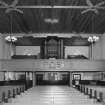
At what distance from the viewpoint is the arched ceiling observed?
13.0m

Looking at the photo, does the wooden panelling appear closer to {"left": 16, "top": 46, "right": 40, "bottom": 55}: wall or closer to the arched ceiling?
the arched ceiling

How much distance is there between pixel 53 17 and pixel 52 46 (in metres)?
6.62

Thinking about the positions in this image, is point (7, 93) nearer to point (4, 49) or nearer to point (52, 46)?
point (52, 46)

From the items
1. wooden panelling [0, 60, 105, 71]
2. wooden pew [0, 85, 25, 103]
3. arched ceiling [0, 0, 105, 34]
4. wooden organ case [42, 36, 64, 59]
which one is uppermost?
arched ceiling [0, 0, 105, 34]

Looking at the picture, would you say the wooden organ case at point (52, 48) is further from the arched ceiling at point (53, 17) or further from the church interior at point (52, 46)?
the arched ceiling at point (53, 17)

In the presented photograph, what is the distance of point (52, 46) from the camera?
22547 mm

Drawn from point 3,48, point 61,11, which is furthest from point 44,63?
point 61,11

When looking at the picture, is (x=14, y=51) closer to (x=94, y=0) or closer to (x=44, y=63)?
(x=44, y=63)

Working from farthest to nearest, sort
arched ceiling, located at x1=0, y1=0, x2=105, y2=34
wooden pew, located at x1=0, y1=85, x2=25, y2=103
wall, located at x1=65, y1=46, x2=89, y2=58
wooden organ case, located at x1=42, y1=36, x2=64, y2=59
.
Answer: wall, located at x1=65, y1=46, x2=89, y2=58, wooden organ case, located at x1=42, y1=36, x2=64, y2=59, arched ceiling, located at x1=0, y1=0, x2=105, y2=34, wooden pew, located at x1=0, y1=85, x2=25, y2=103

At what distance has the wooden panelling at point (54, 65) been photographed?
20531 millimetres

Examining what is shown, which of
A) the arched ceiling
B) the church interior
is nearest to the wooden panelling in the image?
the church interior

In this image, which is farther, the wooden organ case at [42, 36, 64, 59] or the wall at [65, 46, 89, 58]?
the wall at [65, 46, 89, 58]

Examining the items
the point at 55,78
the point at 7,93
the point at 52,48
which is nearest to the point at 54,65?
the point at 52,48

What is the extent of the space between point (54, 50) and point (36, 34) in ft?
7.05
